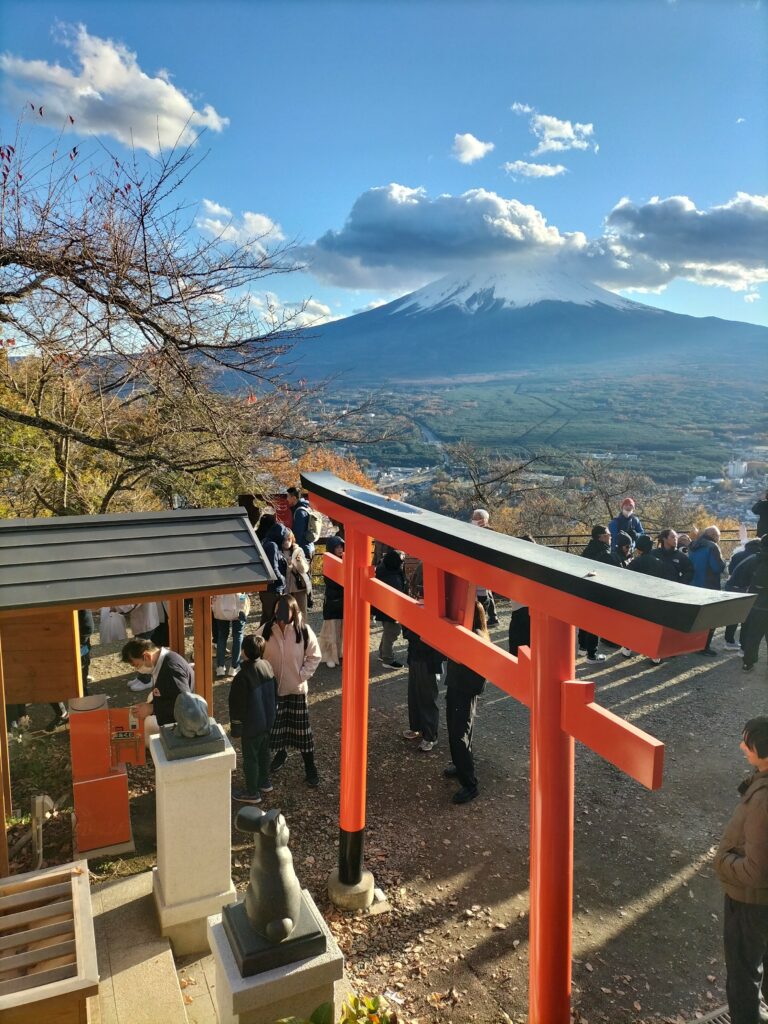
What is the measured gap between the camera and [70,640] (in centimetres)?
469

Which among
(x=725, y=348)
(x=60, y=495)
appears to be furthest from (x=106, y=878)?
(x=725, y=348)

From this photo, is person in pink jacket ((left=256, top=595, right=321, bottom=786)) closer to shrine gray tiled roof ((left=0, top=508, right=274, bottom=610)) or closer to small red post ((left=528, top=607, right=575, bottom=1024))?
shrine gray tiled roof ((left=0, top=508, right=274, bottom=610))

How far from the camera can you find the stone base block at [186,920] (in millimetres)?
3260

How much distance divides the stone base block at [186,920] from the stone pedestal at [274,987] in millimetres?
877

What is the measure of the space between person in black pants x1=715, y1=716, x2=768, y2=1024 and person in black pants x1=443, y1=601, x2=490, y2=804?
2.14 meters

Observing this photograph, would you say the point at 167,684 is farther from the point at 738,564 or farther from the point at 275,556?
the point at 738,564

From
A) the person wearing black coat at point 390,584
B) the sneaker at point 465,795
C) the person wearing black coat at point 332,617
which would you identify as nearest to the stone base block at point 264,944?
the sneaker at point 465,795

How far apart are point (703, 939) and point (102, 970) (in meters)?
3.38

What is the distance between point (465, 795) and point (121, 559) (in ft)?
10.7

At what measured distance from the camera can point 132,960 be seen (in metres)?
3.11

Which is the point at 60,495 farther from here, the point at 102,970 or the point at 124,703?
the point at 102,970

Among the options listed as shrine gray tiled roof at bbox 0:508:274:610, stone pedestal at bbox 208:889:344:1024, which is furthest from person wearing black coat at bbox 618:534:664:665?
stone pedestal at bbox 208:889:344:1024

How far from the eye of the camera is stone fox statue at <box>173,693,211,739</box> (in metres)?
3.15

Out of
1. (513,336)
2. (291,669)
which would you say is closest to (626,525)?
(291,669)
